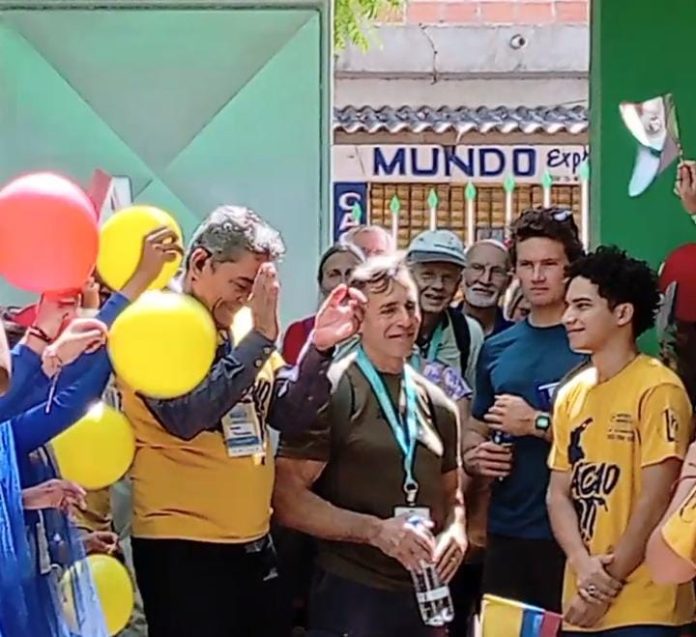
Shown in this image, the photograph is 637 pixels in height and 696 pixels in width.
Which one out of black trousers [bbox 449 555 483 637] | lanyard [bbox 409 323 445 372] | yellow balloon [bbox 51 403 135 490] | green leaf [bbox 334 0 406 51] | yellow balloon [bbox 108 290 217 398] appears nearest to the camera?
yellow balloon [bbox 108 290 217 398]

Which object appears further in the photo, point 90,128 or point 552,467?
point 90,128

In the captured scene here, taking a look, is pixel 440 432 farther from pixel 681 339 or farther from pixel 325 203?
A: pixel 325 203

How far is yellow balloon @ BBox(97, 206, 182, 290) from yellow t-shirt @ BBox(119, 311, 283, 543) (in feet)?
0.87

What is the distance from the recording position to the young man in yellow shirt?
380 cm

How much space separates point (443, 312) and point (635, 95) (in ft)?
3.10

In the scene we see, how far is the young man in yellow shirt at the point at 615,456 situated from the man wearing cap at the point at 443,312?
826mm

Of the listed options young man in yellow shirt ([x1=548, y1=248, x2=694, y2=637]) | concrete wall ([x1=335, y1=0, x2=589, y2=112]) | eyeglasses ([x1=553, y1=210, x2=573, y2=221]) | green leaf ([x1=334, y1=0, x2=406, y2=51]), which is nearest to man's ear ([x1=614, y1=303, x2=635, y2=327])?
young man in yellow shirt ([x1=548, y1=248, x2=694, y2=637])

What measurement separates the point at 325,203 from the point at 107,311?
5.56 feet

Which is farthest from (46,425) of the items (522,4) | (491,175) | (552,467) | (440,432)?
(522,4)

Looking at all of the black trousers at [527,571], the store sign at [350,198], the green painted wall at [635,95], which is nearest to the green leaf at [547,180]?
the store sign at [350,198]

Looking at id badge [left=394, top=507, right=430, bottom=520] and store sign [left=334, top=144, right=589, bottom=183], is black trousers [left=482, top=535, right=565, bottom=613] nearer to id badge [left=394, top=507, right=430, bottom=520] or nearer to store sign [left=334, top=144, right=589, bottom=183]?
id badge [left=394, top=507, right=430, bottom=520]

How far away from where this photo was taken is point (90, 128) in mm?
5219

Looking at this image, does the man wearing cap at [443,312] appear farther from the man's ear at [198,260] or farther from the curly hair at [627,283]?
the man's ear at [198,260]

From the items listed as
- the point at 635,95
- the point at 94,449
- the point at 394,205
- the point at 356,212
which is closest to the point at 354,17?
the point at 356,212
